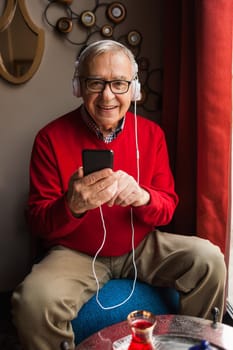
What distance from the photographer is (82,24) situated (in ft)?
6.00

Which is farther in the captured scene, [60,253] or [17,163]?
[17,163]

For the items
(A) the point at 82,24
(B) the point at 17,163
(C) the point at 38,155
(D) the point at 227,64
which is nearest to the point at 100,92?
(C) the point at 38,155

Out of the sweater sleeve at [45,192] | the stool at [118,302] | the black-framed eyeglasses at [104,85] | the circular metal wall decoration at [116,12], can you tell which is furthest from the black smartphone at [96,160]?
the circular metal wall decoration at [116,12]

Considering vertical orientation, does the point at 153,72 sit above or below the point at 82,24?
below

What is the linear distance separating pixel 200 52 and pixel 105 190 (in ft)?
2.00

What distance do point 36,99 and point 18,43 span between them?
0.81ft

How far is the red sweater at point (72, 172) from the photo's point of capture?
146cm

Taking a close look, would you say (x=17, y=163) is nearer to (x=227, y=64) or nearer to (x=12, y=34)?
(x=12, y=34)

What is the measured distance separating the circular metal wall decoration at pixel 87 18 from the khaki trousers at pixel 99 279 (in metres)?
0.94

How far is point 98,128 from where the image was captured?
1.52m

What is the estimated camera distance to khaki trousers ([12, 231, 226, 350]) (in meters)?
1.21

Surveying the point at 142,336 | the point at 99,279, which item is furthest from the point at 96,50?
the point at 142,336

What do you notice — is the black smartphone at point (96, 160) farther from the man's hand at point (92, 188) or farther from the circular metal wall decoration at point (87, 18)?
the circular metal wall decoration at point (87, 18)

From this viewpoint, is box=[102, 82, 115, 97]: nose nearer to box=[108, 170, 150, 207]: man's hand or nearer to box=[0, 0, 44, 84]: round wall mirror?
box=[108, 170, 150, 207]: man's hand
